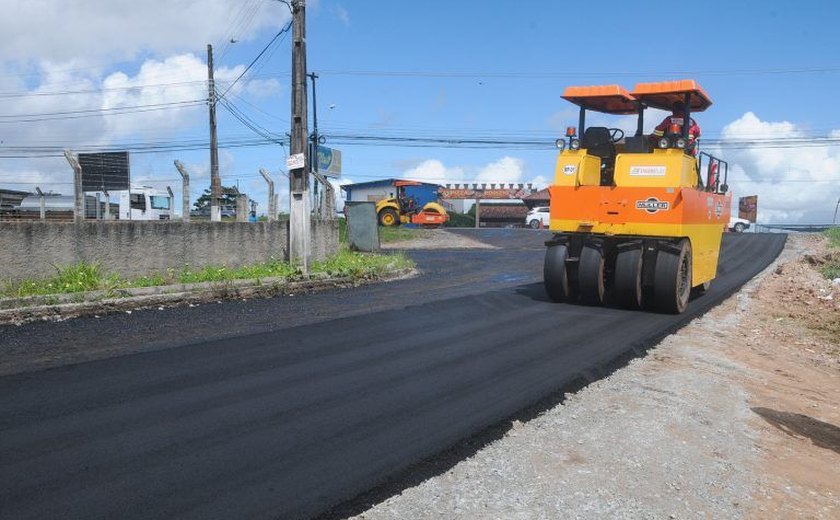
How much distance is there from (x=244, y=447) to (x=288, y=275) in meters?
9.49

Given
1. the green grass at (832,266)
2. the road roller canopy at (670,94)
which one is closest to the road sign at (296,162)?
the road roller canopy at (670,94)

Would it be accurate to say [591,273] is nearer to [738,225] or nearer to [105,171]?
[105,171]

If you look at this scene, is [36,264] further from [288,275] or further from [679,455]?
[679,455]

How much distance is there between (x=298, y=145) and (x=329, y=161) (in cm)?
2510

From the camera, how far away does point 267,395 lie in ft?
19.7

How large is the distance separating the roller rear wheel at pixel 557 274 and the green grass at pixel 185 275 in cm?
474

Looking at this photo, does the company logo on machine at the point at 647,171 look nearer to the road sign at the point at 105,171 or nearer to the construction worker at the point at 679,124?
the construction worker at the point at 679,124

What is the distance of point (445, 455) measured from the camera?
4.79 metres

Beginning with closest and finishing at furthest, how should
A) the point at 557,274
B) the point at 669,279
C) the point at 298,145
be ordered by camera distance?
1. the point at 669,279
2. the point at 557,274
3. the point at 298,145

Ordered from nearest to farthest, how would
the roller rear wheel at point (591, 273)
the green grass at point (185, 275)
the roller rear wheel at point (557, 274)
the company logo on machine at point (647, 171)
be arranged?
the green grass at point (185, 275) < the company logo on machine at point (647, 171) < the roller rear wheel at point (591, 273) < the roller rear wheel at point (557, 274)

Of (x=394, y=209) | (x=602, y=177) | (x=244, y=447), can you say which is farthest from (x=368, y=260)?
(x=394, y=209)

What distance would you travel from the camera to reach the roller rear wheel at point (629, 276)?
11148 millimetres

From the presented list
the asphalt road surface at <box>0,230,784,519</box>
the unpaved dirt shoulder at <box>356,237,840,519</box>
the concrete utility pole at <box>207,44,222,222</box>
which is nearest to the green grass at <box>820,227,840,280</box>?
the asphalt road surface at <box>0,230,784,519</box>

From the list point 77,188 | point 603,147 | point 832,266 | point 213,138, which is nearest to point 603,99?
point 603,147
